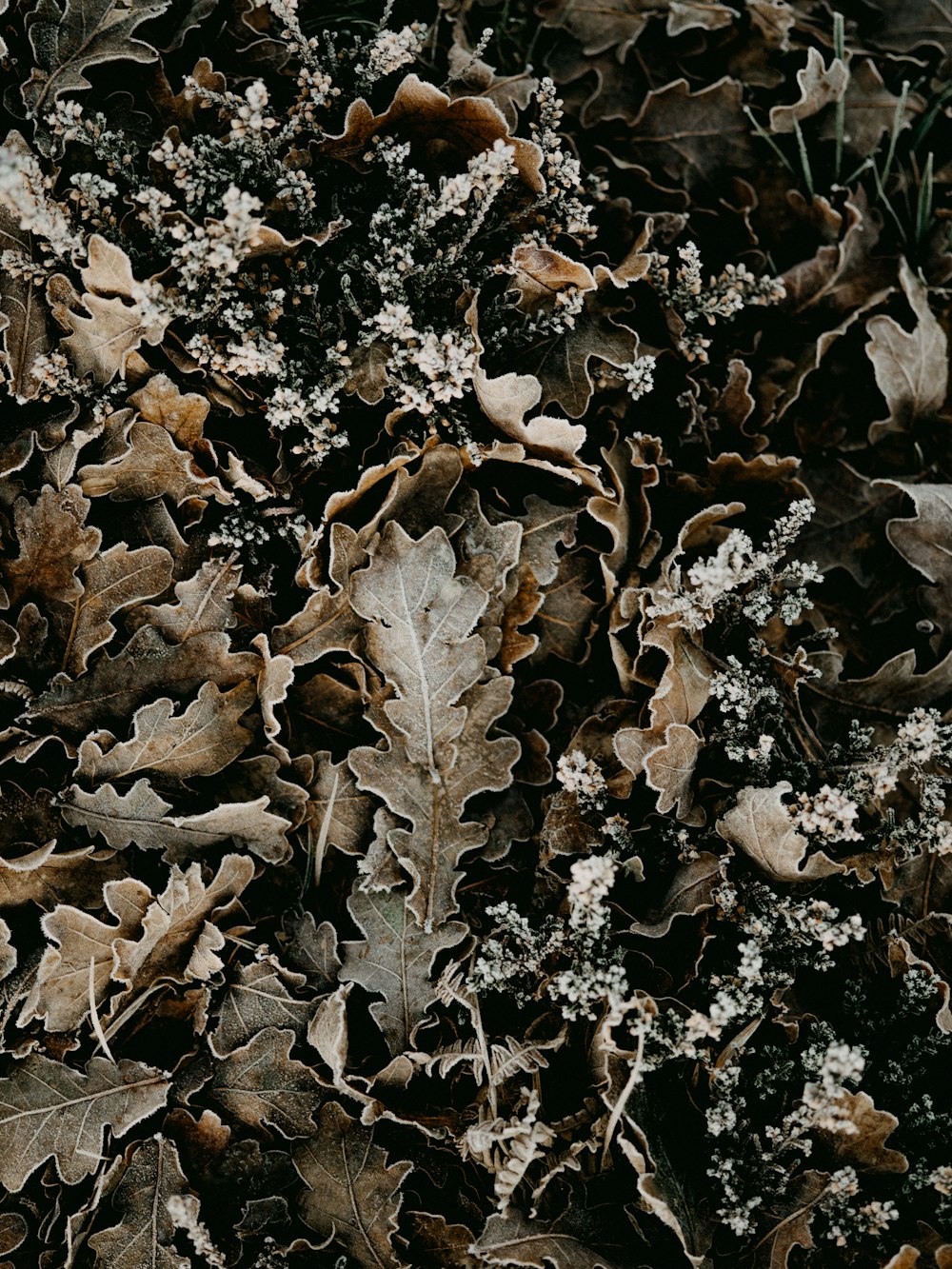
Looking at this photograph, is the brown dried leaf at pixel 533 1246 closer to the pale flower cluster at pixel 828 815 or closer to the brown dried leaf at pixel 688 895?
the brown dried leaf at pixel 688 895

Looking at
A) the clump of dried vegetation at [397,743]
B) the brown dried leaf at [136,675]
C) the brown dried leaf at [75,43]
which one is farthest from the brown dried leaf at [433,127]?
the brown dried leaf at [136,675]

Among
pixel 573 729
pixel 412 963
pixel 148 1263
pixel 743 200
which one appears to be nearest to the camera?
pixel 148 1263

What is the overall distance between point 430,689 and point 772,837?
2.07 ft

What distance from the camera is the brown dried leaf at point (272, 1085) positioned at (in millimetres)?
1733

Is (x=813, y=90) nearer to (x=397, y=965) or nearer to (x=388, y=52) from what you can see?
(x=388, y=52)

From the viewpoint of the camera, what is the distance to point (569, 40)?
7.24 ft

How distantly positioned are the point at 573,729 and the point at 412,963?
53 cm

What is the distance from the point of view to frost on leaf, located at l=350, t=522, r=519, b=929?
71.1 inches

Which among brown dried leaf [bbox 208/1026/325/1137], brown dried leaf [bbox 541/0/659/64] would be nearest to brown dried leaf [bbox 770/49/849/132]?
brown dried leaf [bbox 541/0/659/64]

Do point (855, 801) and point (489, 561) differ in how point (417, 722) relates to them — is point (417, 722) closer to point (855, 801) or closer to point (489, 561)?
point (489, 561)

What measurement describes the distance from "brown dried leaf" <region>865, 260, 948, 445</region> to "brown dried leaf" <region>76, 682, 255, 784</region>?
144 cm

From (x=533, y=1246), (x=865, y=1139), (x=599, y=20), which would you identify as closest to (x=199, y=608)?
(x=533, y=1246)

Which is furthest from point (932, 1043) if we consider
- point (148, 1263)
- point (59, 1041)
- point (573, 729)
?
point (59, 1041)

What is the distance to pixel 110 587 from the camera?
70.2 inches
